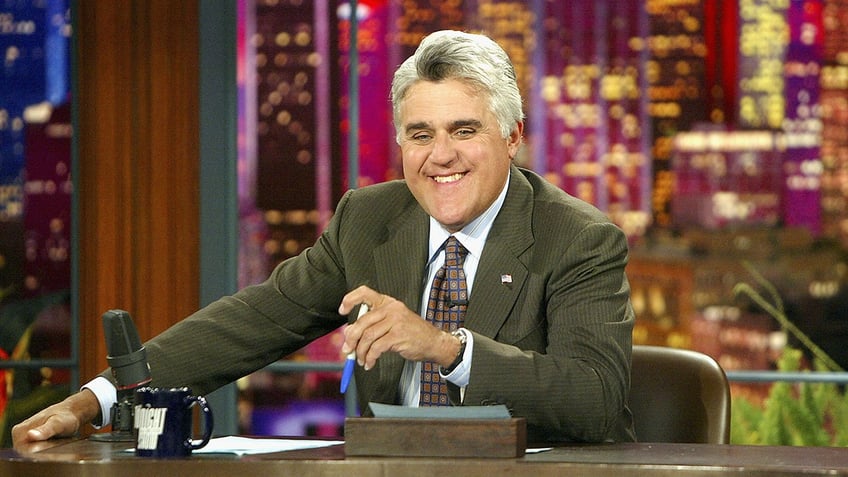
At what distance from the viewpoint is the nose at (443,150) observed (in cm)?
232

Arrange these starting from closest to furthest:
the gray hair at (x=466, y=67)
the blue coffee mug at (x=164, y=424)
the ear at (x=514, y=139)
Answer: the blue coffee mug at (x=164, y=424), the gray hair at (x=466, y=67), the ear at (x=514, y=139)

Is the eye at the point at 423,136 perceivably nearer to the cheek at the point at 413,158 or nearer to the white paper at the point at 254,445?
the cheek at the point at 413,158

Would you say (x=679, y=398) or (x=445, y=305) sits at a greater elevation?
(x=445, y=305)

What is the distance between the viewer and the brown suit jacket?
201cm

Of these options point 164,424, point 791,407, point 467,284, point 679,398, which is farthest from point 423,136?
point 791,407

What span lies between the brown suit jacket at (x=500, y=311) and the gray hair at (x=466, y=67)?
0.19 meters

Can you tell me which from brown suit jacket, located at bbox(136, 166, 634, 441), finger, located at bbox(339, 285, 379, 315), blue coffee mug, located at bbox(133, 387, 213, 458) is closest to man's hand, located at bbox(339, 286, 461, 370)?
finger, located at bbox(339, 285, 379, 315)

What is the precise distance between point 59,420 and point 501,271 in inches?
31.6

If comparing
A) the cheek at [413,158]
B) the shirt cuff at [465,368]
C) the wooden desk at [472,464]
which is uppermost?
the cheek at [413,158]

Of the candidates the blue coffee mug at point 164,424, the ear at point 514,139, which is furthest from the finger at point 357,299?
the ear at point 514,139

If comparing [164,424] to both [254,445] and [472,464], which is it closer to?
[254,445]

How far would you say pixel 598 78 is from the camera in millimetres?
3836

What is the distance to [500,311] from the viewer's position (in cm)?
225

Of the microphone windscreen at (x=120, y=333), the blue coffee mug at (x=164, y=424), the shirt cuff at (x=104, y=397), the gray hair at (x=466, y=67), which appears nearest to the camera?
the blue coffee mug at (x=164, y=424)
